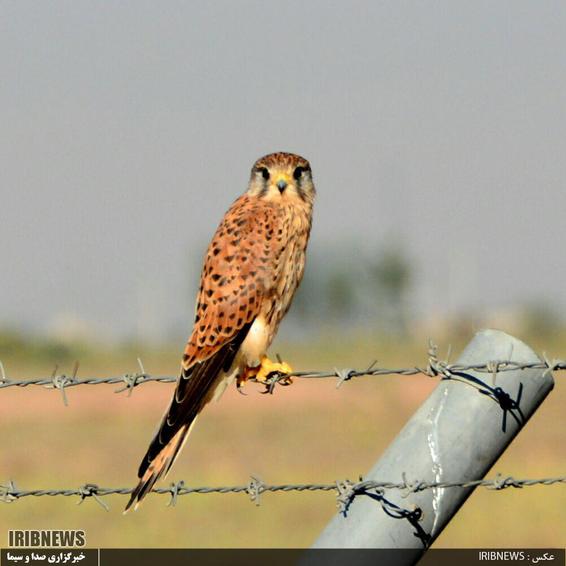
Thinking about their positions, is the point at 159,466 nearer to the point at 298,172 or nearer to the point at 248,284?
the point at 248,284

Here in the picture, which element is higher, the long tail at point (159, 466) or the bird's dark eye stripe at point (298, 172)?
the bird's dark eye stripe at point (298, 172)

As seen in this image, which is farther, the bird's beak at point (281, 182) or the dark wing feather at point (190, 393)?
the bird's beak at point (281, 182)

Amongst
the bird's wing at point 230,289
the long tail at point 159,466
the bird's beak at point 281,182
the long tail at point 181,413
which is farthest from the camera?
the bird's beak at point 281,182

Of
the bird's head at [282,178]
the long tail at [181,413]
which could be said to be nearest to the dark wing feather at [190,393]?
the long tail at [181,413]

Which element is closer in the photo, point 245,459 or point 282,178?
point 282,178

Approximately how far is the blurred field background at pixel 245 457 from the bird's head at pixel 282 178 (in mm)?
6798

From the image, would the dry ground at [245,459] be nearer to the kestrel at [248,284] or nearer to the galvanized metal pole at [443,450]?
the kestrel at [248,284]

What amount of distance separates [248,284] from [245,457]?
15065 millimetres

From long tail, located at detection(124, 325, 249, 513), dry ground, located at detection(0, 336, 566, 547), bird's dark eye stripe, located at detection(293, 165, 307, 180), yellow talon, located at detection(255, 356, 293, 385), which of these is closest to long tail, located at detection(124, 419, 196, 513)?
long tail, located at detection(124, 325, 249, 513)

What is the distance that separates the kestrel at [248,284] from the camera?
5.75 metres

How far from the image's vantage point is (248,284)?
5.98 metres

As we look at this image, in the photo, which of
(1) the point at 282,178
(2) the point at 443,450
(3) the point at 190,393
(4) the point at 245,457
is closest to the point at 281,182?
(1) the point at 282,178

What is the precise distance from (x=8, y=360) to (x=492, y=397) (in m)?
42.1

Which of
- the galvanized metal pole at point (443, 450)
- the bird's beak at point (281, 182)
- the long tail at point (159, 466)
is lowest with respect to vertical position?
the galvanized metal pole at point (443, 450)
